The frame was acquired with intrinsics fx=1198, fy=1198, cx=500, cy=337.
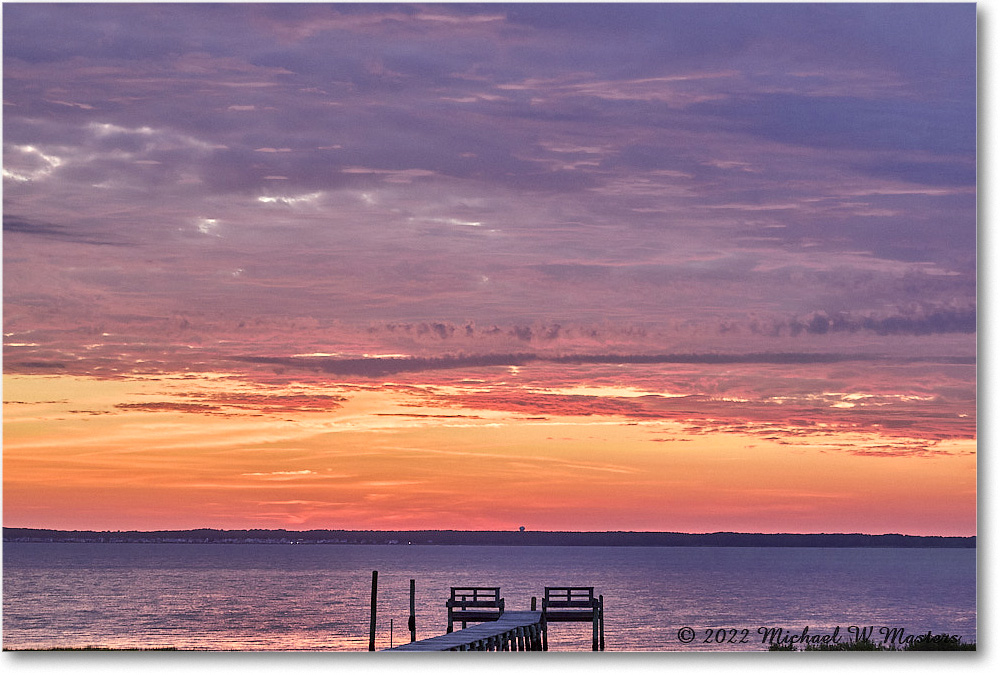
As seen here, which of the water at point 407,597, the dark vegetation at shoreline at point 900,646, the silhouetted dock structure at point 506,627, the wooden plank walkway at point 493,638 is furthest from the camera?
the water at point 407,597

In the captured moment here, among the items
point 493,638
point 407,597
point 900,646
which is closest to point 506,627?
point 493,638

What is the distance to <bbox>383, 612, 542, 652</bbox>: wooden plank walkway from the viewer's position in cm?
1428

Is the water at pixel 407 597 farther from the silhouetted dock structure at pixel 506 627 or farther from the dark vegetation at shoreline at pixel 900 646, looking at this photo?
the silhouetted dock structure at pixel 506 627

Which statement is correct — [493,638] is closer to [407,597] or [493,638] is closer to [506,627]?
[506,627]

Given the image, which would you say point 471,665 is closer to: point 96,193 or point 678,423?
point 678,423

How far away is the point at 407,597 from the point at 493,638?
173 ft

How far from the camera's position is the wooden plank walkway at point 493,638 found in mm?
14281

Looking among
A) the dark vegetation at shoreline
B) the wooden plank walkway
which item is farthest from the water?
the wooden plank walkway

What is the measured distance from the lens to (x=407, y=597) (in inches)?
2692

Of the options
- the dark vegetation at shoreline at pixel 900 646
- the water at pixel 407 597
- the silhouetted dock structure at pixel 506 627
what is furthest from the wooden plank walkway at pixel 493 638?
the dark vegetation at shoreline at pixel 900 646

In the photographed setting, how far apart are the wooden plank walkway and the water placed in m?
2.47

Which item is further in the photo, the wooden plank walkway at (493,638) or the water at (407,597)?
the water at (407,597)

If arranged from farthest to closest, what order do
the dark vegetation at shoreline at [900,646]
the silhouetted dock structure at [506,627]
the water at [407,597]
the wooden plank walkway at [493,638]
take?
the water at [407,597]
the silhouetted dock structure at [506,627]
the wooden plank walkway at [493,638]
the dark vegetation at shoreline at [900,646]

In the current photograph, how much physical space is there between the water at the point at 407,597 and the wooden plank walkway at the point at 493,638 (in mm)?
2470
